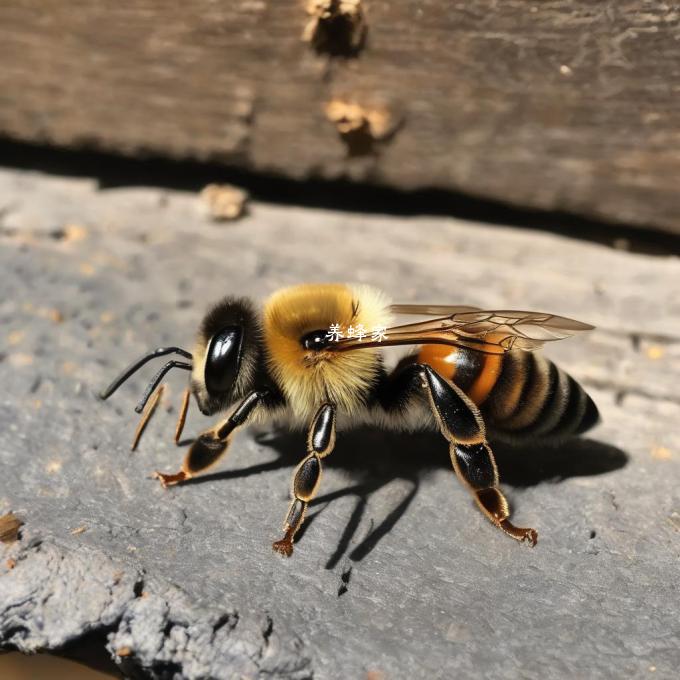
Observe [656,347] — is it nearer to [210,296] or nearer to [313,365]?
[313,365]

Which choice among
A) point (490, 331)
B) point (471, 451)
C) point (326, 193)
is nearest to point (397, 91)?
point (326, 193)

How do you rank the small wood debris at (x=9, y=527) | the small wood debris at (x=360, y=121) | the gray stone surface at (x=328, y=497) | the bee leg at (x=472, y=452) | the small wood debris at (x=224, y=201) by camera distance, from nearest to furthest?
the gray stone surface at (x=328, y=497)
the small wood debris at (x=9, y=527)
the bee leg at (x=472, y=452)
the small wood debris at (x=360, y=121)
the small wood debris at (x=224, y=201)

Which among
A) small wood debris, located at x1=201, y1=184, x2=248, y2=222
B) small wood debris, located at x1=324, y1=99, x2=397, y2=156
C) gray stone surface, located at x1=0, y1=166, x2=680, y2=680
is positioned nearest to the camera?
gray stone surface, located at x1=0, y1=166, x2=680, y2=680

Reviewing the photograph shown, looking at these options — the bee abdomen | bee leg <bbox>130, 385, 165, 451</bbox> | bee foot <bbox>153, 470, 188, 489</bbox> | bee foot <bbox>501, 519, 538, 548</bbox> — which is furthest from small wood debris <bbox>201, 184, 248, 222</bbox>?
bee foot <bbox>501, 519, 538, 548</bbox>

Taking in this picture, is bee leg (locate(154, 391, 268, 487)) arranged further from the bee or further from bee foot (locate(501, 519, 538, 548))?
bee foot (locate(501, 519, 538, 548))

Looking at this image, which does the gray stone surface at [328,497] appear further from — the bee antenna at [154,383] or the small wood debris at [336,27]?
the small wood debris at [336,27]

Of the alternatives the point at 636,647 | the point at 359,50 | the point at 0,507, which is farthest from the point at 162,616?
the point at 359,50

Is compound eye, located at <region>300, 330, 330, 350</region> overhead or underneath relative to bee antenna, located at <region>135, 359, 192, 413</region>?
overhead

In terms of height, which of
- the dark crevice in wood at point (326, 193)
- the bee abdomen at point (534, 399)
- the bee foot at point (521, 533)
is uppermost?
the bee abdomen at point (534, 399)

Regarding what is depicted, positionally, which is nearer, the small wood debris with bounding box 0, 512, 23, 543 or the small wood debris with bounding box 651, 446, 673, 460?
the small wood debris with bounding box 0, 512, 23, 543

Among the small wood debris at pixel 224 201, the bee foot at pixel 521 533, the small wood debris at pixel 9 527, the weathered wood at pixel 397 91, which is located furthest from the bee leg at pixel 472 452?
the small wood debris at pixel 224 201
